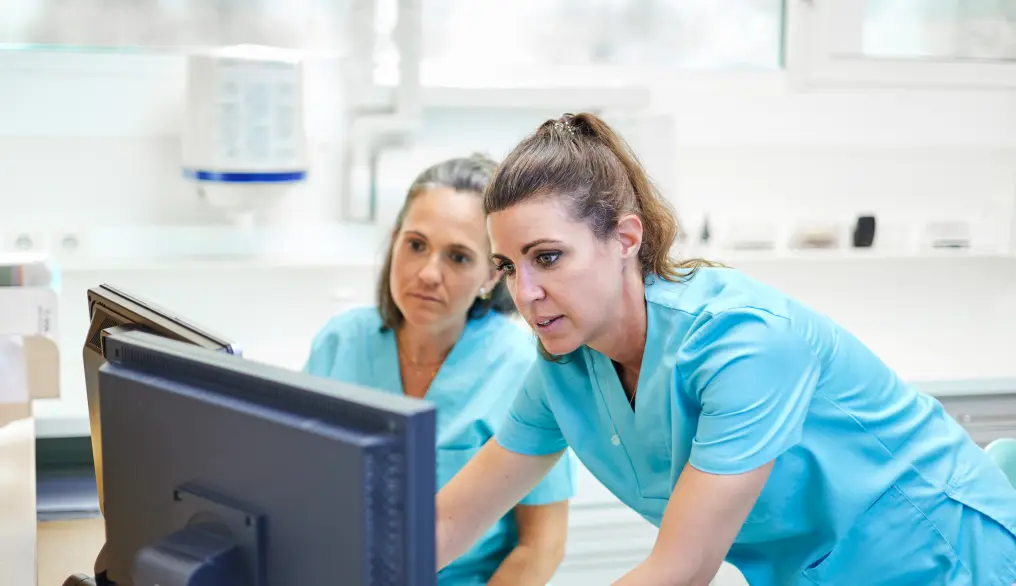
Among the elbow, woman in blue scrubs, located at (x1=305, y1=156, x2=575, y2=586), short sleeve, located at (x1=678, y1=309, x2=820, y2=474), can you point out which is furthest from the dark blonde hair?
short sleeve, located at (x1=678, y1=309, x2=820, y2=474)

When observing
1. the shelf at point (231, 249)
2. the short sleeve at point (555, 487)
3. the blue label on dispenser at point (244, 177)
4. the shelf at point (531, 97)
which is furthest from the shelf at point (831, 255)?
the short sleeve at point (555, 487)

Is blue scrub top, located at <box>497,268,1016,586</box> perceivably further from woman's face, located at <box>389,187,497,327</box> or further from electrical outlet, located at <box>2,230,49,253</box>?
electrical outlet, located at <box>2,230,49,253</box>

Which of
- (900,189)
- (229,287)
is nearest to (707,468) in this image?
(229,287)

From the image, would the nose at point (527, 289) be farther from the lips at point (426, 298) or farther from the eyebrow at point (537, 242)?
the lips at point (426, 298)

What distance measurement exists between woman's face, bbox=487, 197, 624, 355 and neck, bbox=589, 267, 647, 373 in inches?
1.6

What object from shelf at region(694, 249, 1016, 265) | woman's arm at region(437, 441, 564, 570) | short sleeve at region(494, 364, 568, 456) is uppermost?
shelf at region(694, 249, 1016, 265)

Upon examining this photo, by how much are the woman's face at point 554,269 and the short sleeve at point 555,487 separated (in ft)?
1.36

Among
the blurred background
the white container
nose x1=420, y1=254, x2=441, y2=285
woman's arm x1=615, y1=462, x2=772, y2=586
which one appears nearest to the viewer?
woman's arm x1=615, y1=462, x2=772, y2=586

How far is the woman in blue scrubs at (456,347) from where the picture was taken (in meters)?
1.66

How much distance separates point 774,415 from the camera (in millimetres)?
1203

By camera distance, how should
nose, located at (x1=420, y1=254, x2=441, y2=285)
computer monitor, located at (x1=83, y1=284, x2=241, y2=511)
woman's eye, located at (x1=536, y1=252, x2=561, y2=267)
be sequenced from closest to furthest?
computer monitor, located at (x1=83, y1=284, x2=241, y2=511)
woman's eye, located at (x1=536, y1=252, x2=561, y2=267)
nose, located at (x1=420, y1=254, x2=441, y2=285)

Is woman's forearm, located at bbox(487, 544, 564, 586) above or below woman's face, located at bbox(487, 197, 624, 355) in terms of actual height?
below

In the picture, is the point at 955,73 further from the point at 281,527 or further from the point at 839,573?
the point at 281,527

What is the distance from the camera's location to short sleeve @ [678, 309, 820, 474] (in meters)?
1.18
